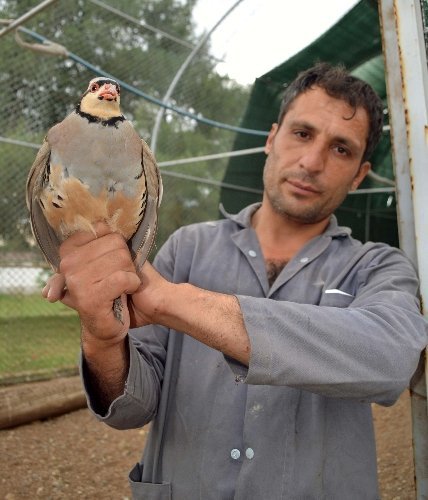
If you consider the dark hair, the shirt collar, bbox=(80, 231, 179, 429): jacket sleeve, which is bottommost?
bbox=(80, 231, 179, 429): jacket sleeve

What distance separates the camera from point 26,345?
6359 mm

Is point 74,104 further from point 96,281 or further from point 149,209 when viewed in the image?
point 96,281

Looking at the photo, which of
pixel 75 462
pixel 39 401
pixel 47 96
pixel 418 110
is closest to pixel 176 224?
pixel 47 96

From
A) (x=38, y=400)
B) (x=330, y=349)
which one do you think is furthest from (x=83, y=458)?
(x=330, y=349)

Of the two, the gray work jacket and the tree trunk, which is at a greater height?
the gray work jacket

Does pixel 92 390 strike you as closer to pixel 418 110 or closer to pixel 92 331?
pixel 92 331

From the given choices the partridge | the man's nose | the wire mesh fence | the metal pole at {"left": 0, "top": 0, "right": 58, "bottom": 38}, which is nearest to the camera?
the partridge

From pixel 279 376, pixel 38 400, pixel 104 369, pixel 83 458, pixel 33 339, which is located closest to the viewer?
pixel 279 376

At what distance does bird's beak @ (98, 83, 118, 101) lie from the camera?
1884 millimetres

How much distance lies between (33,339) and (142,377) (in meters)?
5.10

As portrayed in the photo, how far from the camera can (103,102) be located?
74.1 inches

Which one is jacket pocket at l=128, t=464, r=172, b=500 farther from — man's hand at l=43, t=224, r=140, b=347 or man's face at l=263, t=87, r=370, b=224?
man's face at l=263, t=87, r=370, b=224

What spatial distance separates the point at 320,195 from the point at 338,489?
119 cm

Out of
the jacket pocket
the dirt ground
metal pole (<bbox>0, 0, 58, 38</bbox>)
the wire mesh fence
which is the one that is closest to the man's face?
the jacket pocket
